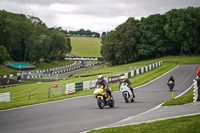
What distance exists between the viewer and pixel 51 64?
111 meters

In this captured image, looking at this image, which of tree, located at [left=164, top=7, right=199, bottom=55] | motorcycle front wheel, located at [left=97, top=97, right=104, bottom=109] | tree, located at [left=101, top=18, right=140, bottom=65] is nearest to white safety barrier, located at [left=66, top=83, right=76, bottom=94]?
motorcycle front wheel, located at [left=97, top=97, right=104, bottom=109]

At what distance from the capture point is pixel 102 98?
1647cm

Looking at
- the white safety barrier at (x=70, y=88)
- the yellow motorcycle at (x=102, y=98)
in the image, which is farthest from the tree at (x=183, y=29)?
the yellow motorcycle at (x=102, y=98)

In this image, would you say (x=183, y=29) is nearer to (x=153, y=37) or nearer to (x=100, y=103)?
(x=153, y=37)

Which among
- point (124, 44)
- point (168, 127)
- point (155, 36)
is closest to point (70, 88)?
point (168, 127)

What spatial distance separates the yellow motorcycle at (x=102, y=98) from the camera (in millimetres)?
16000

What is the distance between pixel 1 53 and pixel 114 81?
5285 cm

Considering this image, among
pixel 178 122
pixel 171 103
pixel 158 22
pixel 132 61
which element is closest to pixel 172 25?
pixel 158 22

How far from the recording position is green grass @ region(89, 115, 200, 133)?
8.83 meters

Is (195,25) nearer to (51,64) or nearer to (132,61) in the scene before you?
(132,61)

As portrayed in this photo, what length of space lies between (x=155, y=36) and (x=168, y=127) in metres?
92.2

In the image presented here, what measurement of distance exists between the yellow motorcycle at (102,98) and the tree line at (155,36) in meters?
78.4

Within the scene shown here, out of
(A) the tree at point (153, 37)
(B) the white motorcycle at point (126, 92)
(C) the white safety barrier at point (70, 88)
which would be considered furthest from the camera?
(A) the tree at point (153, 37)

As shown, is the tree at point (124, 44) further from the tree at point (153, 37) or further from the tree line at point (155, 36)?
the tree at point (153, 37)
